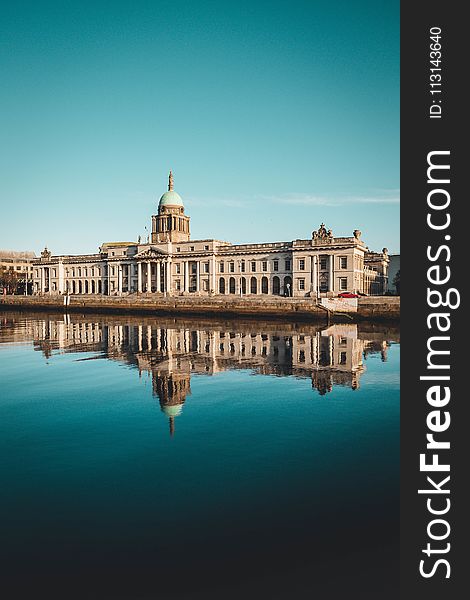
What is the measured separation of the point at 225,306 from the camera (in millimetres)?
69875

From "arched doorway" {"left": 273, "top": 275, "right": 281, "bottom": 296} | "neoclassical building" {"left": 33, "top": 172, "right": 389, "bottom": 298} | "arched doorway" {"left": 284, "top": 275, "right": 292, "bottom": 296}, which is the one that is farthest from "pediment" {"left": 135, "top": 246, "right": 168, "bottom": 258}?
"arched doorway" {"left": 284, "top": 275, "right": 292, "bottom": 296}

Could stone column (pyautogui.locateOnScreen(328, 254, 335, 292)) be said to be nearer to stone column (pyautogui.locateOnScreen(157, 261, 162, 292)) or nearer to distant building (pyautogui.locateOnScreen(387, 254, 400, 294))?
stone column (pyautogui.locateOnScreen(157, 261, 162, 292))

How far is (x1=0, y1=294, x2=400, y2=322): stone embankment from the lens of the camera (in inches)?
2354

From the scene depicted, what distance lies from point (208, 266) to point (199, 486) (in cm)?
9114

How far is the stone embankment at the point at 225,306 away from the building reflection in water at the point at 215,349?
569 cm

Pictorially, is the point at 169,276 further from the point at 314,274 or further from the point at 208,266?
the point at 314,274

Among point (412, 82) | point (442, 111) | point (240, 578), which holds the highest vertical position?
point (412, 82)

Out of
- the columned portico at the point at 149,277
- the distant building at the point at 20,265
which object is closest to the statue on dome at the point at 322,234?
the columned portico at the point at 149,277

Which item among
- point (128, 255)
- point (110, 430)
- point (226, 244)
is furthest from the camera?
point (128, 255)

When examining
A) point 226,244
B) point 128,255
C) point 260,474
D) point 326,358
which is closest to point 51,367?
point 326,358

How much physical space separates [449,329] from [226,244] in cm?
9631

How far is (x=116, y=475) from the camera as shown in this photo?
39.2 ft

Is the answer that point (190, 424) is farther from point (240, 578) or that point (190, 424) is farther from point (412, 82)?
point (412, 82)

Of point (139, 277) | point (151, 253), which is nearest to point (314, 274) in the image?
point (151, 253)
